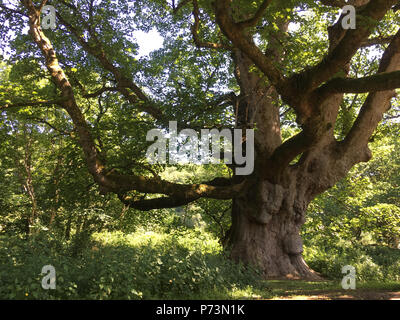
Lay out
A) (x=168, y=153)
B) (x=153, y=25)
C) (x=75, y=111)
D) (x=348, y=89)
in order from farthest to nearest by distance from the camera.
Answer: (x=153, y=25) < (x=168, y=153) < (x=75, y=111) < (x=348, y=89)

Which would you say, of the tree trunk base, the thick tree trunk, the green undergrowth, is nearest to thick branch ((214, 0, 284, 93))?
the green undergrowth

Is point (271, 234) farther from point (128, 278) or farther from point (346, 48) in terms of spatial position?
point (128, 278)

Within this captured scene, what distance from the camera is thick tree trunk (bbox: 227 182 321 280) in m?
9.02

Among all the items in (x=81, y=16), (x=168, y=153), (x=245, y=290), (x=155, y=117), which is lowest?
(x=245, y=290)

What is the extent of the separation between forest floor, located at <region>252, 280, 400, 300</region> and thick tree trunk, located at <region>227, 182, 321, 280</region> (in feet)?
4.40

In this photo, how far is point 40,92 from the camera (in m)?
9.38

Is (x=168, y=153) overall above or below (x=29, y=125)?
below

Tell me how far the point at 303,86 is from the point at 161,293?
178 inches

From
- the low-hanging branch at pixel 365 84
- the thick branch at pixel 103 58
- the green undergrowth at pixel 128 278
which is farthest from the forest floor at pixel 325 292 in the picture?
the thick branch at pixel 103 58

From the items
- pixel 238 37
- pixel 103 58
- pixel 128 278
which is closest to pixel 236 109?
pixel 238 37
